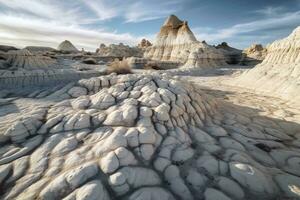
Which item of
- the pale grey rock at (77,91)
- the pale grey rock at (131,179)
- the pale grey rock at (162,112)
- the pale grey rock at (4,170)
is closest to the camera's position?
the pale grey rock at (131,179)

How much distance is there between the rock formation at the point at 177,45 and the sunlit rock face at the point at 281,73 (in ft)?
32.1

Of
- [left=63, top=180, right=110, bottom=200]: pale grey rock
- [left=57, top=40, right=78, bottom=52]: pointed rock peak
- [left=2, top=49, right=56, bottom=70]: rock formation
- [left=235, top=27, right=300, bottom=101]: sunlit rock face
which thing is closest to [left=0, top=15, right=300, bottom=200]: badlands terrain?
[left=63, top=180, right=110, bottom=200]: pale grey rock

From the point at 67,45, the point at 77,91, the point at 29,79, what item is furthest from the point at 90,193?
the point at 67,45

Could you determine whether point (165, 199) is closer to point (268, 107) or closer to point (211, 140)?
point (211, 140)

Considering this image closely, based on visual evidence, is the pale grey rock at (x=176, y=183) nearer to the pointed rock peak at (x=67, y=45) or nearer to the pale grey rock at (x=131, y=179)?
the pale grey rock at (x=131, y=179)

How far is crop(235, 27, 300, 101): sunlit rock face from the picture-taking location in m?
6.77

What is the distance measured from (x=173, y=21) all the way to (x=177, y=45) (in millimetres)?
4867

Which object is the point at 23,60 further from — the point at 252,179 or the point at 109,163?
the point at 252,179

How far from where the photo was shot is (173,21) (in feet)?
93.1

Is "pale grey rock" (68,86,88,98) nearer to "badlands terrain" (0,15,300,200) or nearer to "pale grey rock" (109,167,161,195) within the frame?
"badlands terrain" (0,15,300,200)

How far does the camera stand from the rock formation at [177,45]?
20.9m

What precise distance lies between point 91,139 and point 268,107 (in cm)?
460

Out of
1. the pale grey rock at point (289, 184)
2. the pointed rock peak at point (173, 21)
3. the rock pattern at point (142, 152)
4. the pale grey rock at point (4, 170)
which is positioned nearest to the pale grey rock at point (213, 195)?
the rock pattern at point (142, 152)

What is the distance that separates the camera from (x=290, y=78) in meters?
7.21
